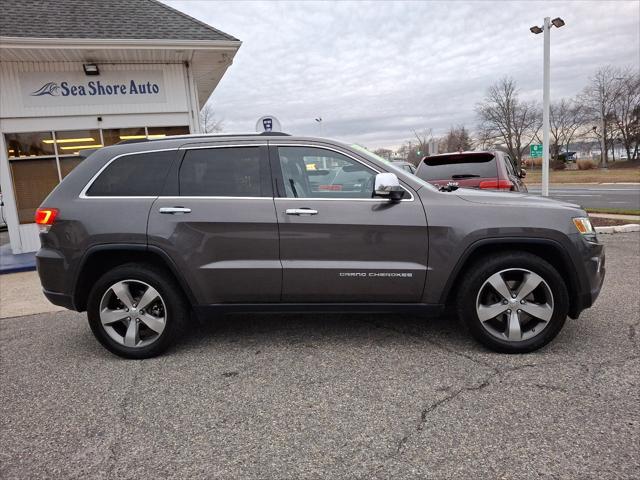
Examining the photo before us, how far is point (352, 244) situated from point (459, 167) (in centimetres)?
432

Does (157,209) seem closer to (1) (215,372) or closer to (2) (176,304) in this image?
(2) (176,304)

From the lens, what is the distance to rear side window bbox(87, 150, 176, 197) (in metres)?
3.73

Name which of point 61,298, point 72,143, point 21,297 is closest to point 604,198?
point 72,143

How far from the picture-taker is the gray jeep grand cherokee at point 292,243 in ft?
11.5

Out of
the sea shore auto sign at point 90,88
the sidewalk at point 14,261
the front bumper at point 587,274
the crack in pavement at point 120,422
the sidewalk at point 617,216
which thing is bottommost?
the sidewalk at point 617,216

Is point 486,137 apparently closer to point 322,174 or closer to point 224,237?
point 322,174

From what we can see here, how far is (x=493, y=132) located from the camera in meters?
65.0

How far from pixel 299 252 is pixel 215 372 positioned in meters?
1.13

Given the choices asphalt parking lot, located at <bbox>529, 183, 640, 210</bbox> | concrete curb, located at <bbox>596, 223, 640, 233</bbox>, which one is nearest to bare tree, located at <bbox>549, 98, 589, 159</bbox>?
asphalt parking lot, located at <bbox>529, 183, 640, 210</bbox>

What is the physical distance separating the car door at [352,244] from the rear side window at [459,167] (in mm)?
3879

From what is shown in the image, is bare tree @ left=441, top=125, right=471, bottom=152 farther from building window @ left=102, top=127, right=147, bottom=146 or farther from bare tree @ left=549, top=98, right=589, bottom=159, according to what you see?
building window @ left=102, top=127, right=147, bottom=146

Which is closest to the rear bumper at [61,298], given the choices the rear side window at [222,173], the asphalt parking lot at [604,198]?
the rear side window at [222,173]

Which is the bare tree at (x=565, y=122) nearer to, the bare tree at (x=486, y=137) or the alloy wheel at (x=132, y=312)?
the bare tree at (x=486, y=137)

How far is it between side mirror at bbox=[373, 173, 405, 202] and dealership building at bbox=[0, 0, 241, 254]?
262 inches
